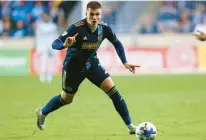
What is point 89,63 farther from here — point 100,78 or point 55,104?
point 55,104

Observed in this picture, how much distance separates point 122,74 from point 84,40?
14.7m

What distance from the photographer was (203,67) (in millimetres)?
23703

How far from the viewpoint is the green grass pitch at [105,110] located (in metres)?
9.79

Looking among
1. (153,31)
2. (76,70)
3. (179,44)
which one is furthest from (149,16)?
(76,70)

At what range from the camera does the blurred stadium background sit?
10.7 meters

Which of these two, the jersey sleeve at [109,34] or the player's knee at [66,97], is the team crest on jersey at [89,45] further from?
the player's knee at [66,97]

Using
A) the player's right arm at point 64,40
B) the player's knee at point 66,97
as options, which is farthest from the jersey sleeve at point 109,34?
the player's knee at point 66,97

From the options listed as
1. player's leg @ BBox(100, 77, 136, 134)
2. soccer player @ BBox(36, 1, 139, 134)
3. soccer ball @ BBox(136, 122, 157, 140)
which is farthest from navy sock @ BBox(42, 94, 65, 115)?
soccer ball @ BBox(136, 122, 157, 140)

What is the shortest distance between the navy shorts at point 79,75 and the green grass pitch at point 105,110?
81 cm

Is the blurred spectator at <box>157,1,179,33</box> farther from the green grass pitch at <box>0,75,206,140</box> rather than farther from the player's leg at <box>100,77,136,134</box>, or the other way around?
the player's leg at <box>100,77,136,134</box>

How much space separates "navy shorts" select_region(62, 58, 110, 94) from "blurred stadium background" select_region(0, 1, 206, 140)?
2.65 feet

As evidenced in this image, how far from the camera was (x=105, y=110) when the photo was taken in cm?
1323

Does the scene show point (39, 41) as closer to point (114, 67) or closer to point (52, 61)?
point (52, 61)

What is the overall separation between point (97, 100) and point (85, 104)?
0.96 m
